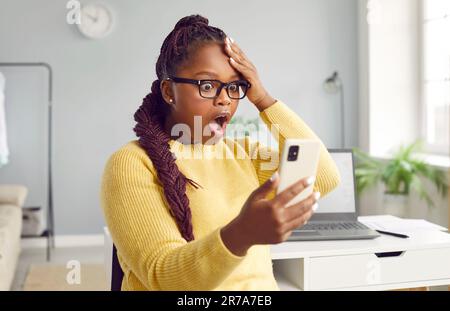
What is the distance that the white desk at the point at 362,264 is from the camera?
1.41 meters

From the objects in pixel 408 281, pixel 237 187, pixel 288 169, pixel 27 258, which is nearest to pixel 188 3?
pixel 27 258

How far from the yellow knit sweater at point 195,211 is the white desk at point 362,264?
1.48 ft

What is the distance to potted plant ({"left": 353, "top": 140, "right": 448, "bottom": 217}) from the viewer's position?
3060 millimetres

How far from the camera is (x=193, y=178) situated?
0.88 metres

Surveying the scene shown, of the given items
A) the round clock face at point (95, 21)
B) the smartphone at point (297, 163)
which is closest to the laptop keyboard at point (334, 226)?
the smartphone at point (297, 163)

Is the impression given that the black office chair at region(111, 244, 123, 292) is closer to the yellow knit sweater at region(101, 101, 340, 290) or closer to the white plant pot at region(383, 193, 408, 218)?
the yellow knit sweater at region(101, 101, 340, 290)

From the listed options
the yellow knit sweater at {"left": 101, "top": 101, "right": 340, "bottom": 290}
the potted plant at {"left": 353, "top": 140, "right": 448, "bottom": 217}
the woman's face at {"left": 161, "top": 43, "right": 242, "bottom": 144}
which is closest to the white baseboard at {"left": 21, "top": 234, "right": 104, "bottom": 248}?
the potted plant at {"left": 353, "top": 140, "right": 448, "bottom": 217}

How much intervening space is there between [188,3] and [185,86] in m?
3.23

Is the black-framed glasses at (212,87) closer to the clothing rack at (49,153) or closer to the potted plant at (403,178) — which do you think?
the potted plant at (403,178)

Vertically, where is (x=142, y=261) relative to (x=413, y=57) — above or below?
below

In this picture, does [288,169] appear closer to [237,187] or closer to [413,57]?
[237,187]

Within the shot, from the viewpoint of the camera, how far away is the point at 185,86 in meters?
0.82

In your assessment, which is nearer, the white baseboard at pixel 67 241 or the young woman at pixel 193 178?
the young woman at pixel 193 178

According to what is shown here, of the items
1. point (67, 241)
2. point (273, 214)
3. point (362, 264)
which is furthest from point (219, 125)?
point (67, 241)
